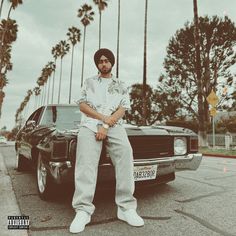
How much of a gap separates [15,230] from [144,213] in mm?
1285

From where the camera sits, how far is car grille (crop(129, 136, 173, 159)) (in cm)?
337

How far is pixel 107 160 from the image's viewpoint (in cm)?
315

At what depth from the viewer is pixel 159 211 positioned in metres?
3.18

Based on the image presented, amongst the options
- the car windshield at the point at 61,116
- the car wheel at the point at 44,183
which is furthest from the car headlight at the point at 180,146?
the car wheel at the point at 44,183

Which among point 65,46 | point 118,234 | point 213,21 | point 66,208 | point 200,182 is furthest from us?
point 65,46

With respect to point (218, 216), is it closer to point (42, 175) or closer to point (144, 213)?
point (144, 213)

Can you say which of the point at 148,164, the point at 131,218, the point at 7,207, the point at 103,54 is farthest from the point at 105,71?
the point at 7,207

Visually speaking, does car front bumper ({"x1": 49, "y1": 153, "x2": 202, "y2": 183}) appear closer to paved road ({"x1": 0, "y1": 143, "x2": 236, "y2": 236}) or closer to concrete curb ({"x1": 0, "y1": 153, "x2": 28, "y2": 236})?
paved road ({"x1": 0, "y1": 143, "x2": 236, "y2": 236})

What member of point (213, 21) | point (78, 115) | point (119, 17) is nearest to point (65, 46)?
point (119, 17)

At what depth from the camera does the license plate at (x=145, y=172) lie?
3.33 metres

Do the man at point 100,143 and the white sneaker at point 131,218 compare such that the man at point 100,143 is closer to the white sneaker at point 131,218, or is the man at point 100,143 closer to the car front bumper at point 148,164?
the white sneaker at point 131,218

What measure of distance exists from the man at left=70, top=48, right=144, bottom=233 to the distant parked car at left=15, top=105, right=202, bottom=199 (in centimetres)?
22

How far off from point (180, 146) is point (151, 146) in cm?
56

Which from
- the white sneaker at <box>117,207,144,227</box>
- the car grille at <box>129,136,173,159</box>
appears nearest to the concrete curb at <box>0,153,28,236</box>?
the white sneaker at <box>117,207,144,227</box>
